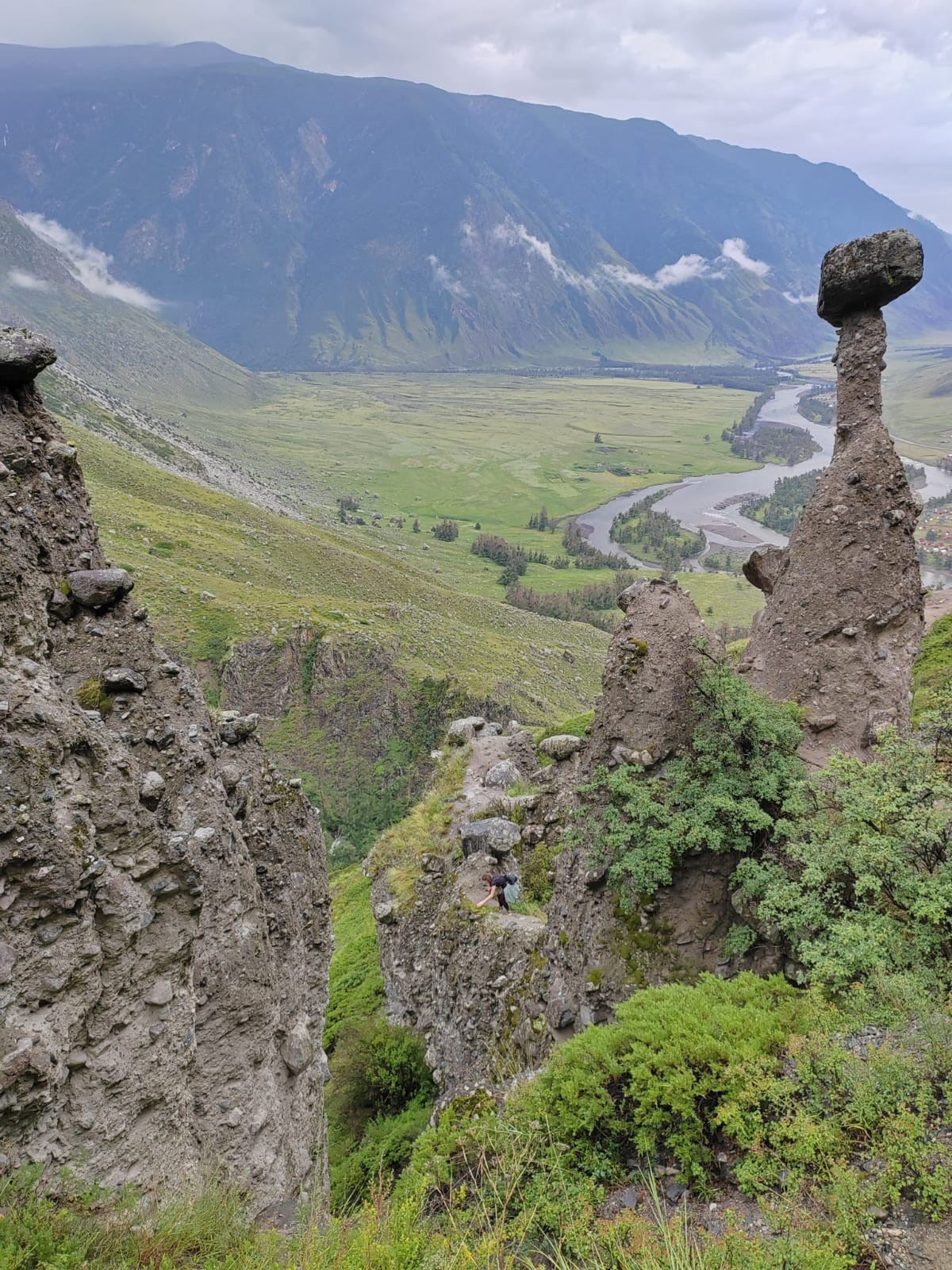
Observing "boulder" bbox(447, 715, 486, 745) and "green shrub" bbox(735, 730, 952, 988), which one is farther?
"boulder" bbox(447, 715, 486, 745)

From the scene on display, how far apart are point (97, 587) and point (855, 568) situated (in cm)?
1689

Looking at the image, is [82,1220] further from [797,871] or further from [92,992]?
[797,871]

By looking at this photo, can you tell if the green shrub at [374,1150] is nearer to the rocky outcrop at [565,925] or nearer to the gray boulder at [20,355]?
the rocky outcrop at [565,925]

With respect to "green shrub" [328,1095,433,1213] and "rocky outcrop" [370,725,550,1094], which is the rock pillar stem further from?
"green shrub" [328,1095,433,1213]

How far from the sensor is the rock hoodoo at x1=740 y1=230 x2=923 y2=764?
16859 mm

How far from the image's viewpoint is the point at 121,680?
943 centimetres

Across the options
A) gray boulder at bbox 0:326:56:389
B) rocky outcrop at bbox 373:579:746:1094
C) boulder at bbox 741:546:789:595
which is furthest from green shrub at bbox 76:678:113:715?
boulder at bbox 741:546:789:595

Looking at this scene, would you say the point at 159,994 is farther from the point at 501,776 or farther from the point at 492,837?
the point at 501,776

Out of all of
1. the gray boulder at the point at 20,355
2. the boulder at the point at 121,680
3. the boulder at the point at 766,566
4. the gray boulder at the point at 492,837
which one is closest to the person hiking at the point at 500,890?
the gray boulder at the point at 492,837

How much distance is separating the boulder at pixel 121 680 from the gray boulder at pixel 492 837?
14.0 meters

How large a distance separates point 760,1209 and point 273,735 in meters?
46.8

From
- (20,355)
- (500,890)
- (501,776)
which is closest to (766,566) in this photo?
(501,776)

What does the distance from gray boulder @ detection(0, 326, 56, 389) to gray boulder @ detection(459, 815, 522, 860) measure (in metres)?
16.7

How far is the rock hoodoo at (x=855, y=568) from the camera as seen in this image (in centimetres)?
1686
